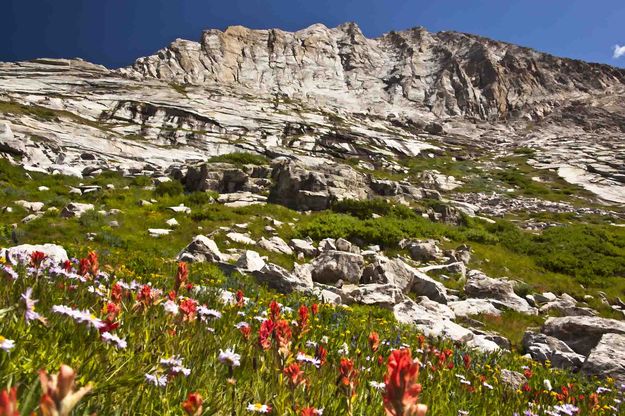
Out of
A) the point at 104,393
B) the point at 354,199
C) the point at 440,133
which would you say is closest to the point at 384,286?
the point at 104,393

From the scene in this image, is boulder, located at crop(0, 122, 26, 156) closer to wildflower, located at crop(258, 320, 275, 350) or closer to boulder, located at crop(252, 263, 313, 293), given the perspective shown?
boulder, located at crop(252, 263, 313, 293)

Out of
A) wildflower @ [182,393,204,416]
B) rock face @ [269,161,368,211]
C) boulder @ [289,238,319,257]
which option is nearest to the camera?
wildflower @ [182,393,204,416]

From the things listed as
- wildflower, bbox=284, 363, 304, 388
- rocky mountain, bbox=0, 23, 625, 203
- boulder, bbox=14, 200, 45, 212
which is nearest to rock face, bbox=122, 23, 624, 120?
rocky mountain, bbox=0, 23, 625, 203

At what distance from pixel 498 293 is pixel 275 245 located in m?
8.28

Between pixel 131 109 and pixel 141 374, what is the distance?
87502mm

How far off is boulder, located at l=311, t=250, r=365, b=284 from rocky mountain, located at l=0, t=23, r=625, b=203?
26.3 metres

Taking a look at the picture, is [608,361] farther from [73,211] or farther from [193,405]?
[73,211]

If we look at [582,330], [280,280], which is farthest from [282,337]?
[582,330]

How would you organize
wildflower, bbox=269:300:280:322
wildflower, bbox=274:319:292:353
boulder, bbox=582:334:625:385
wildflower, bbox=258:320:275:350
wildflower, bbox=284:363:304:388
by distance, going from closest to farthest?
1. wildflower, bbox=284:363:304:388
2. wildflower, bbox=274:319:292:353
3. wildflower, bbox=258:320:275:350
4. wildflower, bbox=269:300:280:322
5. boulder, bbox=582:334:625:385

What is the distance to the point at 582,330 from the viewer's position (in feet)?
34.7

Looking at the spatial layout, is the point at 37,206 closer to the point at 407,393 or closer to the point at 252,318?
the point at 252,318

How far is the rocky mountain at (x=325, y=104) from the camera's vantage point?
194 ft

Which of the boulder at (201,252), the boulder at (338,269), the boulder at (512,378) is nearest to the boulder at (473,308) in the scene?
the boulder at (338,269)

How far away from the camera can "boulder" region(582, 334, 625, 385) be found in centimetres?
761
